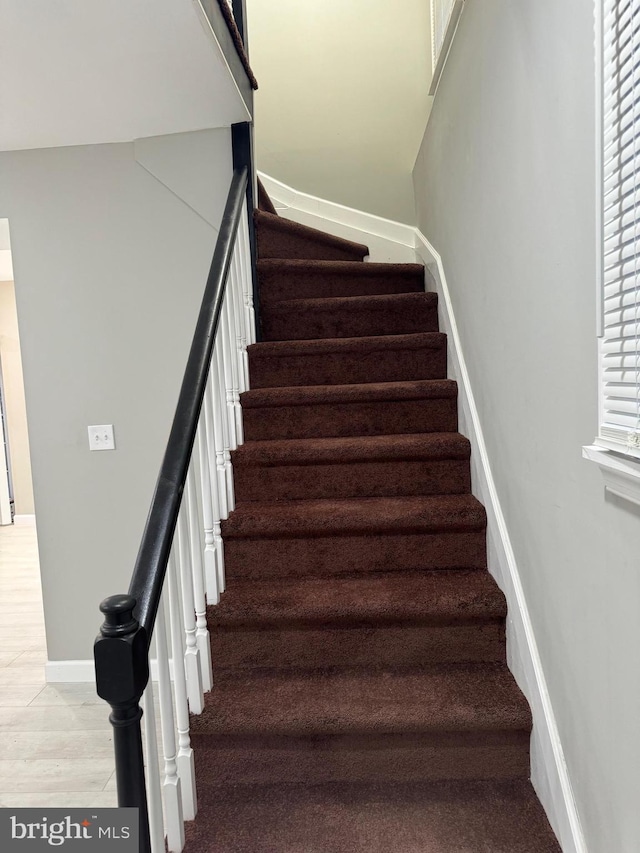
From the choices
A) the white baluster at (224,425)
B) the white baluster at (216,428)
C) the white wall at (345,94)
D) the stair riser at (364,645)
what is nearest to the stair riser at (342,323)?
the white baluster at (224,425)

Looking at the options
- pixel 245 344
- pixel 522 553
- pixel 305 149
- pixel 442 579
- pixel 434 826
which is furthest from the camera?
pixel 305 149

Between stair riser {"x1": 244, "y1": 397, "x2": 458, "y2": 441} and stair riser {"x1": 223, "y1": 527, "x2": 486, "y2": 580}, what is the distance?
53 centimetres

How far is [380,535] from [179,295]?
54.2 inches

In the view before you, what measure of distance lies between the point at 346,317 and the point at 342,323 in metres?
0.03

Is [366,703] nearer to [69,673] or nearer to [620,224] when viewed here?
[620,224]

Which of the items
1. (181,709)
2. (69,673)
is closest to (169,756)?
(181,709)

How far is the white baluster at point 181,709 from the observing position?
1291 millimetres

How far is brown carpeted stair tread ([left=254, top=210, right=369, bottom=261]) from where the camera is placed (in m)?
2.83

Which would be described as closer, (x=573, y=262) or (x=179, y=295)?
(x=573, y=262)

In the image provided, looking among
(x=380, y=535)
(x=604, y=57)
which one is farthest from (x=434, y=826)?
(x=604, y=57)

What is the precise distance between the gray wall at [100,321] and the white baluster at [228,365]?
456 mm

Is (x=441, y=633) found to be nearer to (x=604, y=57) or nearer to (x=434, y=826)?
(x=434, y=826)

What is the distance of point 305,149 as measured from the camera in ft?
11.8

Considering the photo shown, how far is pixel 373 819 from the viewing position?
1331 millimetres
